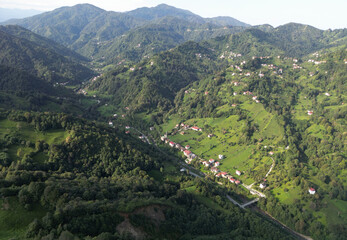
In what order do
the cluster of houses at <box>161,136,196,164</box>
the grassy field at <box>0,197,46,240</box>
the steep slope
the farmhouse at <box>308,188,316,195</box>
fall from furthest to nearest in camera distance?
the steep slope → the cluster of houses at <box>161,136,196,164</box> → the farmhouse at <box>308,188,316,195</box> → the grassy field at <box>0,197,46,240</box>

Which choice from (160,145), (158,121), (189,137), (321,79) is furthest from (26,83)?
(321,79)

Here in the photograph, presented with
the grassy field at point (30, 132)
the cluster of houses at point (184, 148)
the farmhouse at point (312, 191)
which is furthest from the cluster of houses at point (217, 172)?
the grassy field at point (30, 132)

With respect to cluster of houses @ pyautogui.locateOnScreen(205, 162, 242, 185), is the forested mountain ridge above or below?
above

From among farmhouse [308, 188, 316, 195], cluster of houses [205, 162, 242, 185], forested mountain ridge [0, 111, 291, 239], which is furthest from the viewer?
cluster of houses [205, 162, 242, 185]

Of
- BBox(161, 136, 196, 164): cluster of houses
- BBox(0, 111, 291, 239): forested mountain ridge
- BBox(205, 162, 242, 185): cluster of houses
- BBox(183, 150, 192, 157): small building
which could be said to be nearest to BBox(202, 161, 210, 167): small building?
BBox(205, 162, 242, 185): cluster of houses

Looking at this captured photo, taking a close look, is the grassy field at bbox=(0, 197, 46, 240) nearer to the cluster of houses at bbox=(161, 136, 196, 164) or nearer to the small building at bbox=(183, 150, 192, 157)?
the cluster of houses at bbox=(161, 136, 196, 164)

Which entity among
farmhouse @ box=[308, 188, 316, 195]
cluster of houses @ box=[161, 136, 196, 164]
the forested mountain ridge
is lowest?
cluster of houses @ box=[161, 136, 196, 164]

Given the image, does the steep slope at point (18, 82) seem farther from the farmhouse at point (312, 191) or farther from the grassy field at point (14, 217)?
the farmhouse at point (312, 191)

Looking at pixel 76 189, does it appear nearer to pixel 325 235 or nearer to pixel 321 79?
pixel 325 235
